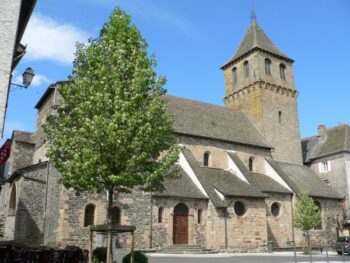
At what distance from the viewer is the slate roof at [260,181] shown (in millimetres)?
29145

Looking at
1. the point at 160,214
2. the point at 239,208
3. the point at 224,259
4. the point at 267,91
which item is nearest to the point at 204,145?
the point at 239,208


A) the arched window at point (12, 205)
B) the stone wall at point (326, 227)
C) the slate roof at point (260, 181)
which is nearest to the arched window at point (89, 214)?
the arched window at point (12, 205)

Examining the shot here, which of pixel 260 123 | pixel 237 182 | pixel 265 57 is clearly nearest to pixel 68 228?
pixel 237 182

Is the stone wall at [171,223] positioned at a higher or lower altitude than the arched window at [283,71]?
lower

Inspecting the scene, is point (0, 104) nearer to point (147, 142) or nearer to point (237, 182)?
point (147, 142)

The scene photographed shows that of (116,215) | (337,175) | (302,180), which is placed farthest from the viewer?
(337,175)

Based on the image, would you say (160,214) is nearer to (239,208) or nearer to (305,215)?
(239,208)

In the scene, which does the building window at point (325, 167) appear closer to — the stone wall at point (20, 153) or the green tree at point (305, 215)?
the green tree at point (305, 215)

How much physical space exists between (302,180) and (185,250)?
1523 centimetres

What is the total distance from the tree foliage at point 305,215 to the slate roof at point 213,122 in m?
6.80

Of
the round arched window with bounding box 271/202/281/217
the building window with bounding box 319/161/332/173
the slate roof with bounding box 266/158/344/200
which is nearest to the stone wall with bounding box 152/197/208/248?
the round arched window with bounding box 271/202/281/217

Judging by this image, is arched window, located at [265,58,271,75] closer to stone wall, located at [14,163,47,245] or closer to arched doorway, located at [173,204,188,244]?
arched doorway, located at [173,204,188,244]

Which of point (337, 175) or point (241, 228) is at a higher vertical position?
point (337, 175)

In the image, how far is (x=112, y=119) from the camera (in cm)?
1240
